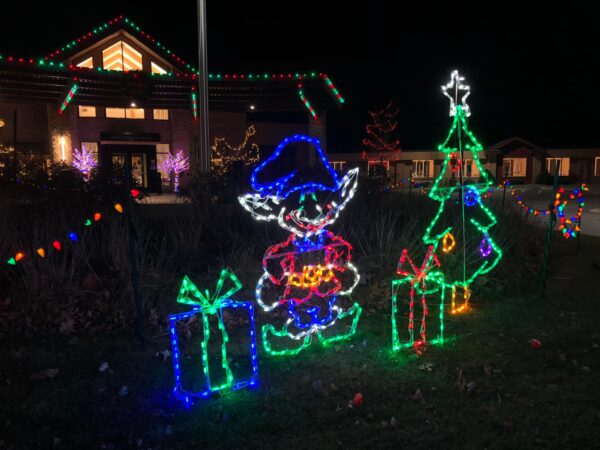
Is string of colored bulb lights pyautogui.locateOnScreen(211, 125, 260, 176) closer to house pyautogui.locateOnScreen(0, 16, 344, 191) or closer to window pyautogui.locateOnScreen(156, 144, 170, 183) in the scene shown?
house pyautogui.locateOnScreen(0, 16, 344, 191)

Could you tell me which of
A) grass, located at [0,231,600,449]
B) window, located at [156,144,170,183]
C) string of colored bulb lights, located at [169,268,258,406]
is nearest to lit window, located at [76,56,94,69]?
window, located at [156,144,170,183]

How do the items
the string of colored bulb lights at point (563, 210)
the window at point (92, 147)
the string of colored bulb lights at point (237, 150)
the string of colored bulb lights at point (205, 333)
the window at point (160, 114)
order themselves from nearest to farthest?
1. the string of colored bulb lights at point (205, 333)
2. the string of colored bulb lights at point (563, 210)
3. the window at point (92, 147)
4. the string of colored bulb lights at point (237, 150)
5. the window at point (160, 114)

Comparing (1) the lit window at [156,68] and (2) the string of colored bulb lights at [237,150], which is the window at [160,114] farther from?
(2) the string of colored bulb lights at [237,150]

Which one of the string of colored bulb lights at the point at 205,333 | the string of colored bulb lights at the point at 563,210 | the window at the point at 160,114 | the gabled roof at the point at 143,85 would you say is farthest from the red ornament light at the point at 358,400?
the window at the point at 160,114

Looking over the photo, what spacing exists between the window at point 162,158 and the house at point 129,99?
0.05m

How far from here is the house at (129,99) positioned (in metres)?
19.5

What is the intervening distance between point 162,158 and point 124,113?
2.91 metres

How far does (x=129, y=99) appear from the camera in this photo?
2139 cm

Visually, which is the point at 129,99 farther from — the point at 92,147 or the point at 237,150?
the point at 237,150

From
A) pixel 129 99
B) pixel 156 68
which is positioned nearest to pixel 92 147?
pixel 129 99

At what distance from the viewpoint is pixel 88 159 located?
20625 mm

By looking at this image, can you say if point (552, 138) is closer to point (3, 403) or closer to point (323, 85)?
point (323, 85)

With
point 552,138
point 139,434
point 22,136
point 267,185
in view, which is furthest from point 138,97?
point 552,138

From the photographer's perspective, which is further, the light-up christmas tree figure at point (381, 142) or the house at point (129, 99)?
the light-up christmas tree figure at point (381, 142)
